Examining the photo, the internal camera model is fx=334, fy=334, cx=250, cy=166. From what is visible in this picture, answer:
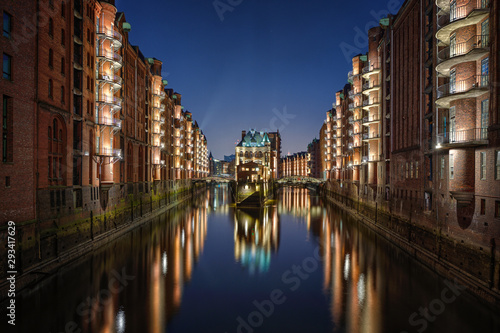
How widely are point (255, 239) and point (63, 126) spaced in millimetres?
20763

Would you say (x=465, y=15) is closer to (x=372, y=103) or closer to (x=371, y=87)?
(x=371, y=87)

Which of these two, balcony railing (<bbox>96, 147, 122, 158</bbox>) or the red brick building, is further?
balcony railing (<bbox>96, 147, 122, 158</bbox>)

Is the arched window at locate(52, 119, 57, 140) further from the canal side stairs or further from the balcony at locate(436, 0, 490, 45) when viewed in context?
the canal side stairs

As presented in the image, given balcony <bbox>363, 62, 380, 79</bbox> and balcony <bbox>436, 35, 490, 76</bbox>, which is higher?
balcony <bbox>363, 62, 380, 79</bbox>

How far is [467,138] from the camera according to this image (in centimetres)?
1973

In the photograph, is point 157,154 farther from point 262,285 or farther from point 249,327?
point 249,327

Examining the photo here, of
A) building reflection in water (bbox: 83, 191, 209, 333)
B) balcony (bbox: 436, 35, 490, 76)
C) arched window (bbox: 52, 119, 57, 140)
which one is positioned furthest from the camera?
arched window (bbox: 52, 119, 57, 140)

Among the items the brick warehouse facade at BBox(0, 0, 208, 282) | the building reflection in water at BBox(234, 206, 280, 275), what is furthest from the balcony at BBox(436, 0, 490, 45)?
the brick warehouse facade at BBox(0, 0, 208, 282)

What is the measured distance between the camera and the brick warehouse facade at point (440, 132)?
60.0 feet

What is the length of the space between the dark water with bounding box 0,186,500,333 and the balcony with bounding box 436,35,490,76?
13.1m

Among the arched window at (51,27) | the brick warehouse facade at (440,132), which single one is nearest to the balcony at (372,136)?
the brick warehouse facade at (440,132)

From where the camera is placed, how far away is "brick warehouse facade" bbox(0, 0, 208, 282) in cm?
1850

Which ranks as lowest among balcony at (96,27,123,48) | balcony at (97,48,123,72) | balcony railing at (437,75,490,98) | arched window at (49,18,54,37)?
balcony railing at (437,75,490,98)

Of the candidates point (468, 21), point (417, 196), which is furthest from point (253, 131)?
point (468, 21)
